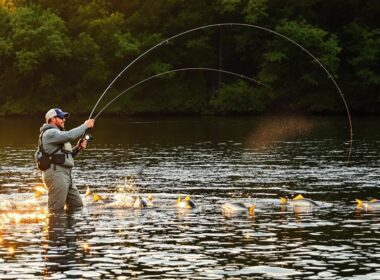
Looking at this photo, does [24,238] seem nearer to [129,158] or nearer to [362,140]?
[129,158]

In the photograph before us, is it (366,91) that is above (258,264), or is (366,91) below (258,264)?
above

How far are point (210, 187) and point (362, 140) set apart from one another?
17.6 m

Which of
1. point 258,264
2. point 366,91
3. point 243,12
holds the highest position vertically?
point 243,12

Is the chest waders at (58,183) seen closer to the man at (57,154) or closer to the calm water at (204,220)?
the man at (57,154)

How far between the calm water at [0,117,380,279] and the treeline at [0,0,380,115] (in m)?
27.7

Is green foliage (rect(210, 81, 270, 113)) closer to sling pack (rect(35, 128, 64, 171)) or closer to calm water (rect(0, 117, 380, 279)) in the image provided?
calm water (rect(0, 117, 380, 279))

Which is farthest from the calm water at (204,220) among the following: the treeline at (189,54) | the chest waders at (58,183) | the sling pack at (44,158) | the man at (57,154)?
the treeline at (189,54)

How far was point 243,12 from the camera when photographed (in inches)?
2749

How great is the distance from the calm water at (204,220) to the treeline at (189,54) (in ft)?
90.9

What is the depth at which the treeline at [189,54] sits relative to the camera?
69.1 m

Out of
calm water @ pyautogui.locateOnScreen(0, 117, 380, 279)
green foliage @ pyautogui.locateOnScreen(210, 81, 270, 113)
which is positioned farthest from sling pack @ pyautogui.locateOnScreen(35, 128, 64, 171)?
green foliage @ pyautogui.locateOnScreen(210, 81, 270, 113)

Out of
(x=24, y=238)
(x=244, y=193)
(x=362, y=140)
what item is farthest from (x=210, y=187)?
(x=362, y=140)

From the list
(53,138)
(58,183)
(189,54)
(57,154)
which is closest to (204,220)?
(58,183)

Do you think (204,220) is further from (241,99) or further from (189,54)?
(189,54)
